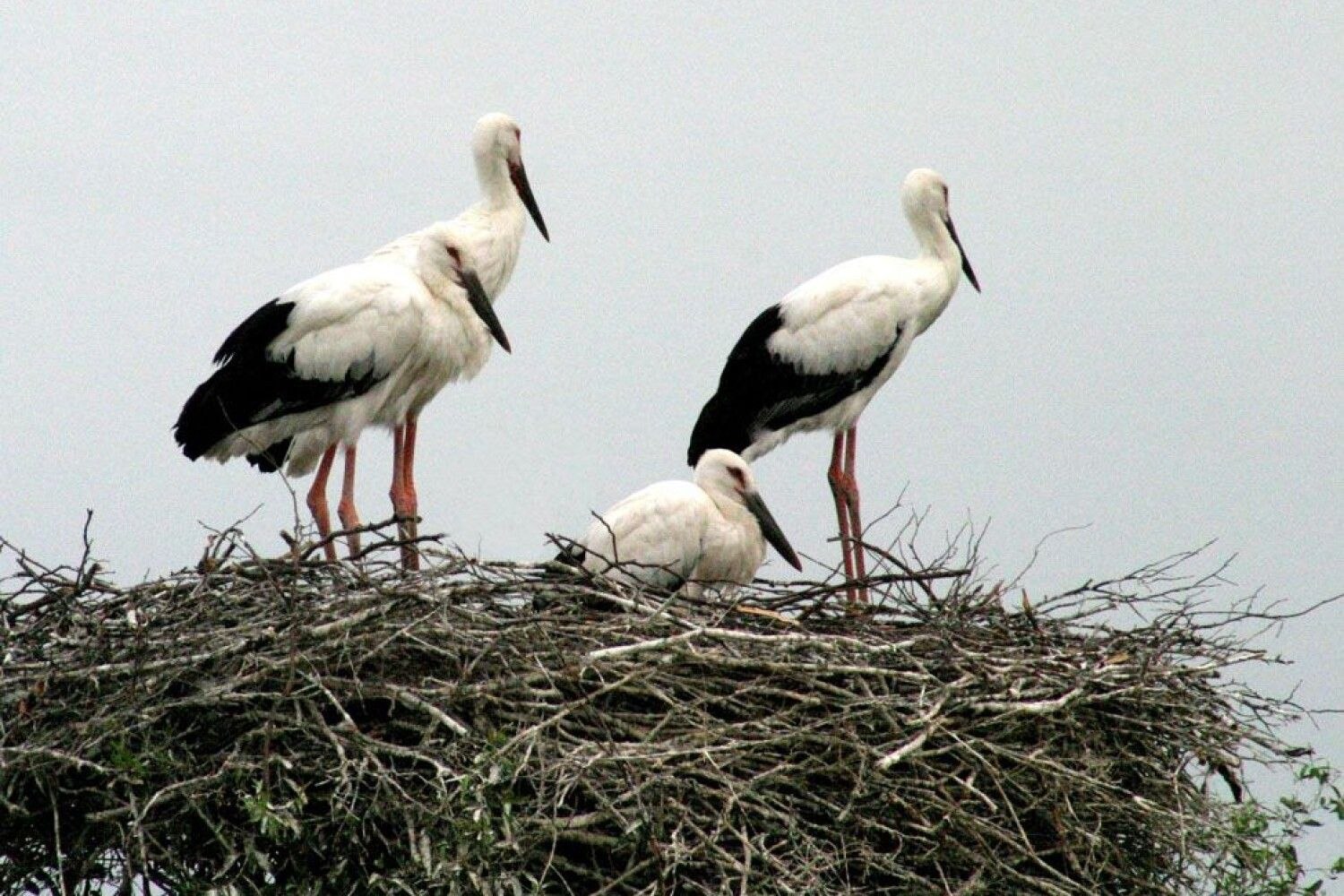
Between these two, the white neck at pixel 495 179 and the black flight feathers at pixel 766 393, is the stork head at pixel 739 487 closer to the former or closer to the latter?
the black flight feathers at pixel 766 393

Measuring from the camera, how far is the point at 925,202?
33.8ft

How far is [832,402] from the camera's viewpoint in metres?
10.1

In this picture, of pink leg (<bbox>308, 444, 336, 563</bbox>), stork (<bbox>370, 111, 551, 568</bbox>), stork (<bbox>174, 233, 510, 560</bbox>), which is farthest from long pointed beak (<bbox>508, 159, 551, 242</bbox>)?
pink leg (<bbox>308, 444, 336, 563</bbox>)

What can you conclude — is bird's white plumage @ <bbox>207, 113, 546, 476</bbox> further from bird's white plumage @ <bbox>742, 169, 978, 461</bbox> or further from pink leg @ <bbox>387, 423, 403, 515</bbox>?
bird's white plumage @ <bbox>742, 169, 978, 461</bbox>

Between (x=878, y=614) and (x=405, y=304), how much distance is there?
2.48m

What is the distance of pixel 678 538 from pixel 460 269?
6.09 ft

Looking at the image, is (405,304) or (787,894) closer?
(787,894)

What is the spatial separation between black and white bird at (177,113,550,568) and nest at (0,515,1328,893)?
216 centimetres

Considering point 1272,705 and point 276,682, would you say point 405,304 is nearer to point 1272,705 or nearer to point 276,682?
point 276,682

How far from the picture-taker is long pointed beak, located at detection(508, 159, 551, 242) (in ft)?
33.3

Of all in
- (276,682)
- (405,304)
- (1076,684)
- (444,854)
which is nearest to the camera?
(444,854)

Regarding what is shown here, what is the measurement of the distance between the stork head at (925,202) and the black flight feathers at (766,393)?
1.88 feet

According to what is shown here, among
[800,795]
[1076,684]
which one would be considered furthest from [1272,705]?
[800,795]

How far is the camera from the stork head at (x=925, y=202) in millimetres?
10297
